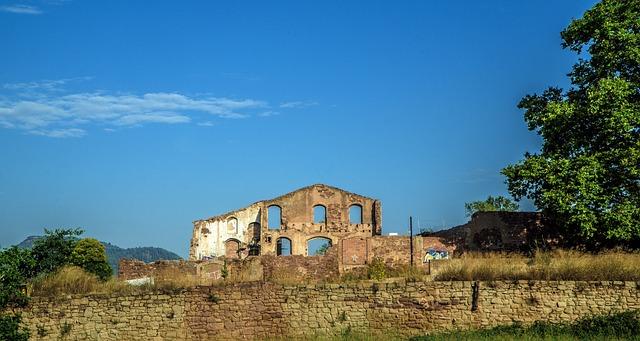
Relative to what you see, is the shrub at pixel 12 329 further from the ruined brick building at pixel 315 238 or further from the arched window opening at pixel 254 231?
the arched window opening at pixel 254 231

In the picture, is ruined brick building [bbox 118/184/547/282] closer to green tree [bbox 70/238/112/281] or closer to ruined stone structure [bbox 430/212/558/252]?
ruined stone structure [bbox 430/212/558/252]

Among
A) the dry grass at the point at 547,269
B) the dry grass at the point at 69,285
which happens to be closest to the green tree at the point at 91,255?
the dry grass at the point at 69,285

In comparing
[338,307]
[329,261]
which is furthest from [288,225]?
[338,307]

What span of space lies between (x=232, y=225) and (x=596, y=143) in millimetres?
25464

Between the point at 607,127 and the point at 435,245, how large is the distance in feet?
36.6

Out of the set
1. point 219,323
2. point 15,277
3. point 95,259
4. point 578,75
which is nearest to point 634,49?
point 578,75

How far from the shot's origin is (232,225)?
152 ft

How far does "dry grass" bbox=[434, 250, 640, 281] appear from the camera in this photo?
20406mm

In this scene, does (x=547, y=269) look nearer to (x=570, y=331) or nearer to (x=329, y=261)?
(x=570, y=331)

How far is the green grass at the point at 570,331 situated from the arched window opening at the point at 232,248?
28.0m

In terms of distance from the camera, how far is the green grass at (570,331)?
59.4ft

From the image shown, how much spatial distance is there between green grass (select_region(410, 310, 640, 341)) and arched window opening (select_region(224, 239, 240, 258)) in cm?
2801

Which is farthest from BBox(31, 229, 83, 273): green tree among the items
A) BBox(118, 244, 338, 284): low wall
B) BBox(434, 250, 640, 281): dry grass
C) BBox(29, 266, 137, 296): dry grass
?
BBox(434, 250, 640, 281): dry grass

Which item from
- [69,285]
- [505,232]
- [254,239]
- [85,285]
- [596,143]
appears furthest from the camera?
[254,239]
